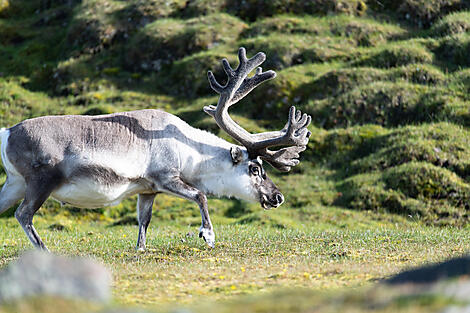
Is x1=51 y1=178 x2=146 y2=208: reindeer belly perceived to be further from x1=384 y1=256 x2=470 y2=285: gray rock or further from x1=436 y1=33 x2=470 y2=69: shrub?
x1=436 y1=33 x2=470 y2=69: shrub

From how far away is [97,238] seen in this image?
515 inches

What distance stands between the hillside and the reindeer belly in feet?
22.6

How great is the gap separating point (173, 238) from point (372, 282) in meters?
6.42

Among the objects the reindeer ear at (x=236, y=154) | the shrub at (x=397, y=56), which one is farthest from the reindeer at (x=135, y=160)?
the shrub at (x=397, y=56)

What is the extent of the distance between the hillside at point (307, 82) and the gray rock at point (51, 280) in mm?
12114

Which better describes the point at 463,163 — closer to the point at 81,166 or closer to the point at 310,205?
the point at 310,205

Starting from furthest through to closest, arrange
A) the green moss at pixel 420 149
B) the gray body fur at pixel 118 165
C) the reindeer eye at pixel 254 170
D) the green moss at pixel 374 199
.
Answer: the green moss at pixel 420 149, the green moss at pixel 374 199, the reindeer eye at pixel 254 170, the gray body fur at pixel 118 165

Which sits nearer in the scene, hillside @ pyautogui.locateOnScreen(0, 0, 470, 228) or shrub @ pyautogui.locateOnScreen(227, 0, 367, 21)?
hillside @ pyautogui.locateOnScreen(0, 0, 470, 228)

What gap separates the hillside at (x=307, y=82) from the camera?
710 inches

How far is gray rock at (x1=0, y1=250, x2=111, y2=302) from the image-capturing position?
459 centimetres

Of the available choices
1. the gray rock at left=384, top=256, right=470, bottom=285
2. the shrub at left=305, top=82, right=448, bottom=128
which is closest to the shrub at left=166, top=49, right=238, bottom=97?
the shrub at left=305, top=82, right=448, bottom=128

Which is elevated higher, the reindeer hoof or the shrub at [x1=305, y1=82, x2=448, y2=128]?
the reindeer hoof

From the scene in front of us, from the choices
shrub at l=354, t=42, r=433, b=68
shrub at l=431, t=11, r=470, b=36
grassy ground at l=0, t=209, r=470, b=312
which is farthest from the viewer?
shrub at l=431, t=11, r=470, b=36

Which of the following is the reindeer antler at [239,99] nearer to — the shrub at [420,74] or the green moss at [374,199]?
the green moss at [374,199]
